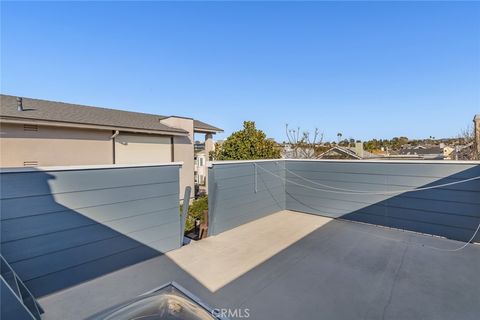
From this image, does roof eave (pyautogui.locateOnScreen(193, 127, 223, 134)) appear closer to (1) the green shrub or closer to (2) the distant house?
(1) the green shrub

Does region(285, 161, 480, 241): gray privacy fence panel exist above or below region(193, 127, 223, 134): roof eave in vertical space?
below

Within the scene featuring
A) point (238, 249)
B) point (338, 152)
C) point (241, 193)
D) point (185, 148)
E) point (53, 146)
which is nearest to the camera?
point (238, 249)

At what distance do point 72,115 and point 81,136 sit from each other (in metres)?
0.89

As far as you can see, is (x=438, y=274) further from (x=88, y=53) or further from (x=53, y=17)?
(x=88, y=53)

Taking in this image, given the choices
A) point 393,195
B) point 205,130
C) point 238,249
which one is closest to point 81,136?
point 205,130

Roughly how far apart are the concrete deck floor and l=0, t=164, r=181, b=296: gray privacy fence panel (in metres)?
0.22

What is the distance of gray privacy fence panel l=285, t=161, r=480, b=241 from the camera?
4.12 m

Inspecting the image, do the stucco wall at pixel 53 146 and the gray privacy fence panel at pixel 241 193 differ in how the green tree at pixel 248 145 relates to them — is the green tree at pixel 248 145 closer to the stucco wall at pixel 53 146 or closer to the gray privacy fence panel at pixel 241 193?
the gray privacy fence panel at pixel 241 193

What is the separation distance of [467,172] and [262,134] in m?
4.76

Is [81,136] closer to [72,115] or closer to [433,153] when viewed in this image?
[72,115]

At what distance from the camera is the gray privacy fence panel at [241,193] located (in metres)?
4.59

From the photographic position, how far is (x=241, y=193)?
5172 millimetres

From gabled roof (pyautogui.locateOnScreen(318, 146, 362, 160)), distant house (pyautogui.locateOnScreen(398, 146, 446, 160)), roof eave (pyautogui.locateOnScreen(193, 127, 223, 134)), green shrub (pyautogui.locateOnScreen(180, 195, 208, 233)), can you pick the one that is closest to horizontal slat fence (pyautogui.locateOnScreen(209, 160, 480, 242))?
green shrub (pyautogui.locateOnScreen(180, 195, 208, 233))

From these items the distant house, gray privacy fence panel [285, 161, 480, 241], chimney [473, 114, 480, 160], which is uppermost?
chimney [473, 114, 480, 160]
